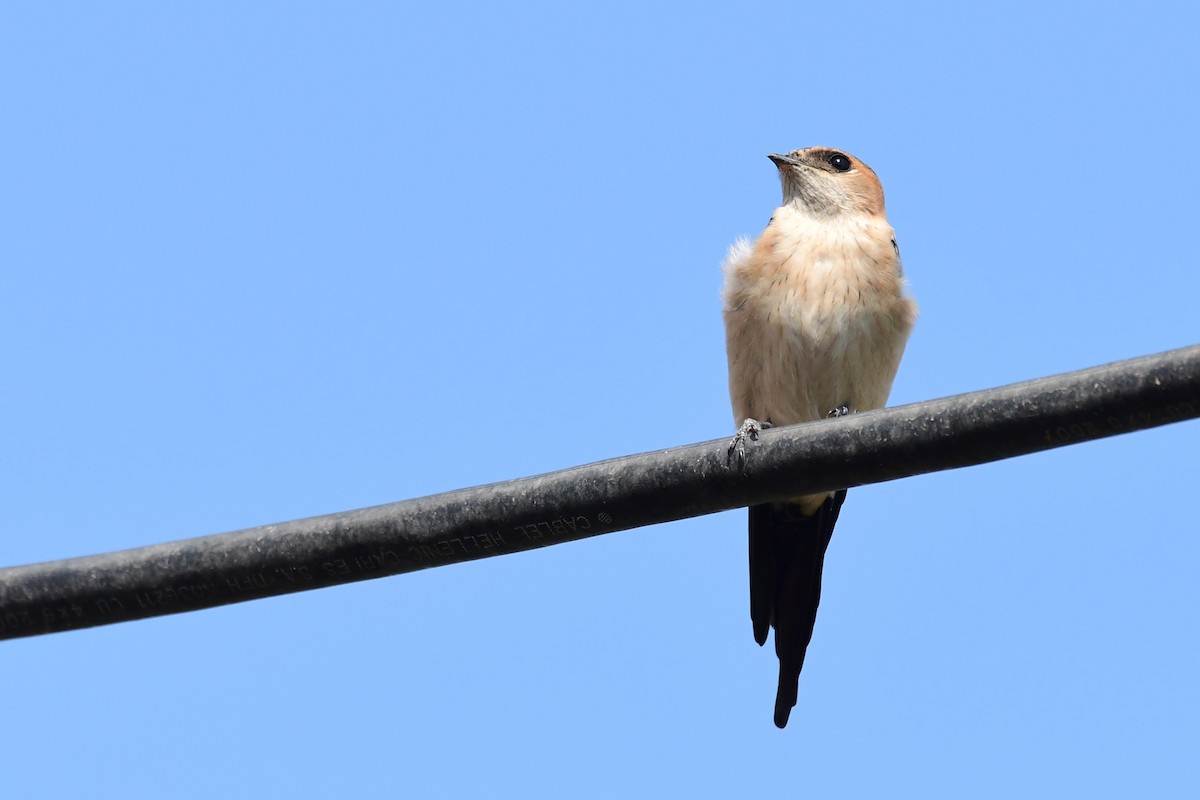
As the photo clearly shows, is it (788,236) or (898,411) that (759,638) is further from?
(898,411)

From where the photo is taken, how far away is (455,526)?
146 inches

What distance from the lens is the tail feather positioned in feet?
22.5

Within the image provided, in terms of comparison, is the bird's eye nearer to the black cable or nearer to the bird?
the bird

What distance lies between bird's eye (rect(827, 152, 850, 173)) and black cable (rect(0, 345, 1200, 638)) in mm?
5154

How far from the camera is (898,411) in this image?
140 inches

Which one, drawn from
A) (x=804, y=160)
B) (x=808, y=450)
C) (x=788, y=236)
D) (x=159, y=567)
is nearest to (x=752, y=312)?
(x=788, y=236)

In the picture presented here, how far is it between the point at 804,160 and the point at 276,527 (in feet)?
18.7

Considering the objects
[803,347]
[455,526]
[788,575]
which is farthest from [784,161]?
[455,526]

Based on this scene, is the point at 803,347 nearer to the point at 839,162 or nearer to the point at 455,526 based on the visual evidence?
the point at 839,162

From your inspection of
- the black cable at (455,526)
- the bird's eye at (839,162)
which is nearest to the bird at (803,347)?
the bird's eye at (839,162)

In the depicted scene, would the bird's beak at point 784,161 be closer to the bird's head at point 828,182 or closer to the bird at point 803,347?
the bird's head at point 828,182

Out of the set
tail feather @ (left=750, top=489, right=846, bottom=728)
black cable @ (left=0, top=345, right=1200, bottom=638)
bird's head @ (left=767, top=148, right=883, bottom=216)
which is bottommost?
tail feather @ (left=750, top=489, right=846, bottom=728)

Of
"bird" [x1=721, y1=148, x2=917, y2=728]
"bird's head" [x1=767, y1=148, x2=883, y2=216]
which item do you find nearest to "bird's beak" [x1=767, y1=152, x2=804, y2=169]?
"bird's head" [x1=767, y1=148, x2=883, y2=216]

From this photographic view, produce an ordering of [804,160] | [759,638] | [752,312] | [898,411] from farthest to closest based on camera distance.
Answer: [804,160] → [752,312] → [759,638] → [898,411]
